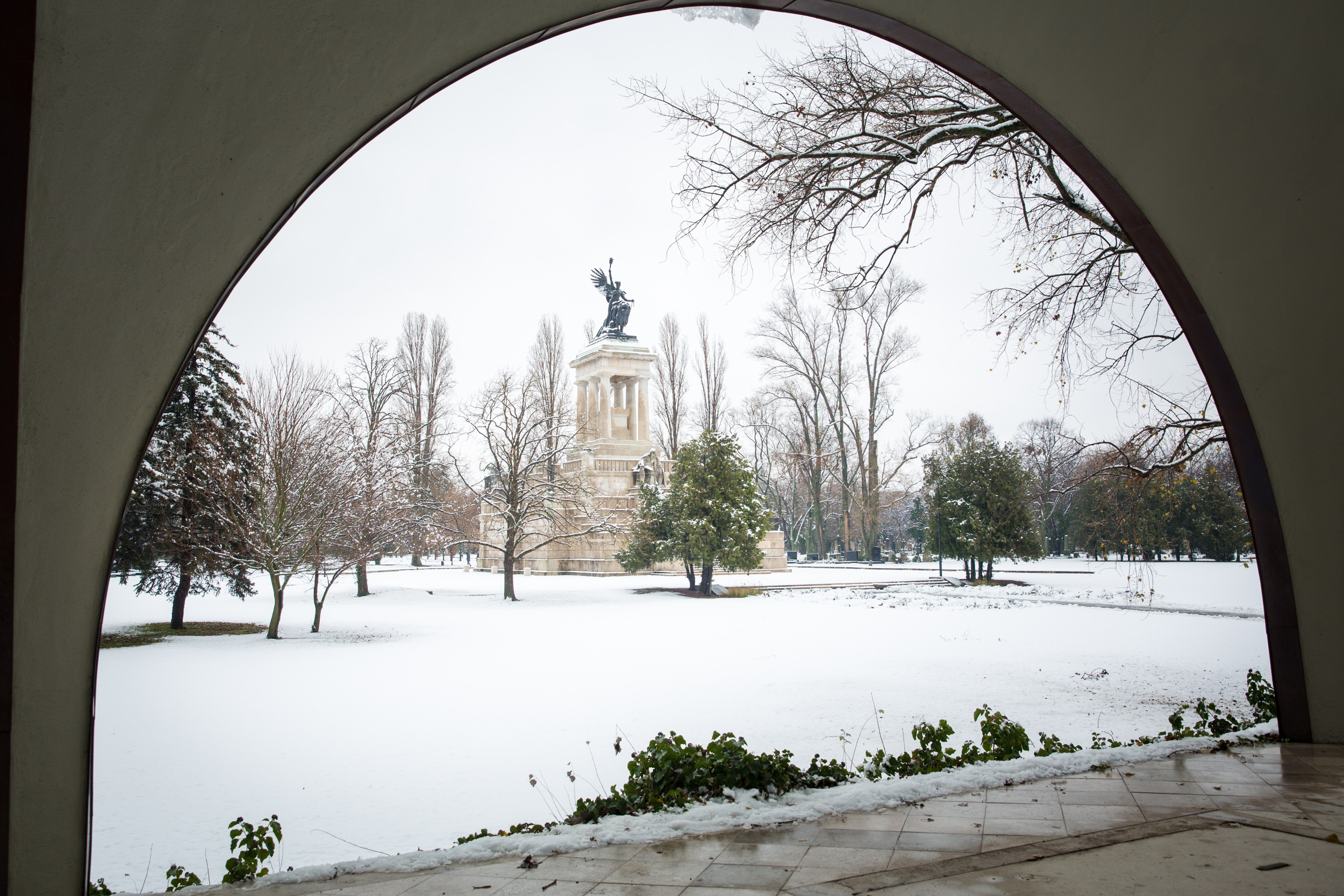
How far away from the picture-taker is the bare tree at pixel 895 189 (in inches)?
243

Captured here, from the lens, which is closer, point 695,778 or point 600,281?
point 695,778

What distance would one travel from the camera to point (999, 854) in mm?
2900

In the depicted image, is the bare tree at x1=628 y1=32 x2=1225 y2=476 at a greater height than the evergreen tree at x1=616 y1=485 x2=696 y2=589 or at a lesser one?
greater

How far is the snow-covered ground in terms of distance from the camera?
5273mm

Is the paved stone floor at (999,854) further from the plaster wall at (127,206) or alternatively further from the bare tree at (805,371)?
the bare tree at (805,371)

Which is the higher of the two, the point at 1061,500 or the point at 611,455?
the point at 611,455

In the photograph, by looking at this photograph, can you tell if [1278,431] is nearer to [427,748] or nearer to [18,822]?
[18,822]

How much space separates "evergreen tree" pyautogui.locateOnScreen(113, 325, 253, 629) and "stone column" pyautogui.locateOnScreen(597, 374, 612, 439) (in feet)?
47.4

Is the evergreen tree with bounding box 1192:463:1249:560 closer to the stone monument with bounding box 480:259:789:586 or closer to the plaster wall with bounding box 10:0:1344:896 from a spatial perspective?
the stone monument with bounding box 480:259:789:586

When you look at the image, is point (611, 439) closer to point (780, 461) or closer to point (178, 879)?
point (780, 461)

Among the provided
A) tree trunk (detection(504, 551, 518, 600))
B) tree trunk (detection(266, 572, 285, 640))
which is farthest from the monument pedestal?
tree trunk (detection(266, 572, 285, 640))

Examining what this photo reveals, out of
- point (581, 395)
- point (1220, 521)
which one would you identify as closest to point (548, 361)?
point (581, 395)

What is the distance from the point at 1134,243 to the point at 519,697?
6.63 metres

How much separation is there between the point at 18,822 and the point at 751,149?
562 cm
